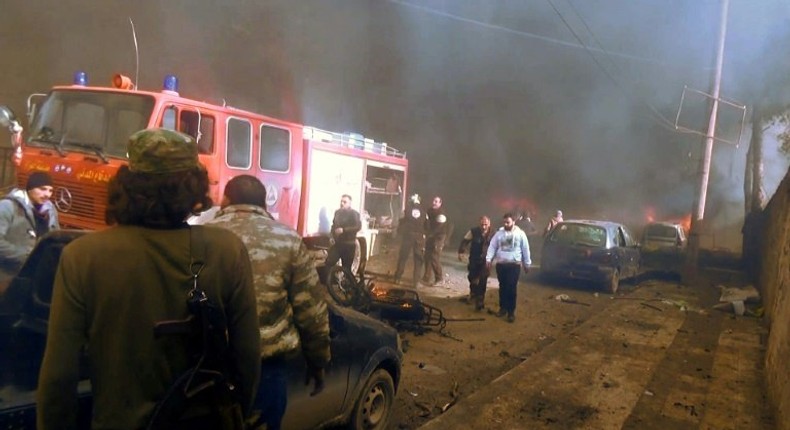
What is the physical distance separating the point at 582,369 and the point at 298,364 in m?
4.02

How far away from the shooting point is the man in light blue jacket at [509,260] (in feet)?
26.9

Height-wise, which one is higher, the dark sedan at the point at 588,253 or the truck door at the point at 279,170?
the truck door at the point at 279,170

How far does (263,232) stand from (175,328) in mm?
977

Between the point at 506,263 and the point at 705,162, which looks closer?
the point at 506,263

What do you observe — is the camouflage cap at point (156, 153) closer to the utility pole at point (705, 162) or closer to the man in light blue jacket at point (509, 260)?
the man in light blue jacket at point (509, 260)

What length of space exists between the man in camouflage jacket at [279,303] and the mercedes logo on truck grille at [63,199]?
13.3ft

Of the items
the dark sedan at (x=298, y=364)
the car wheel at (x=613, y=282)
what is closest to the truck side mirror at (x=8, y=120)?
the dark sedan at (x=298, y=364)

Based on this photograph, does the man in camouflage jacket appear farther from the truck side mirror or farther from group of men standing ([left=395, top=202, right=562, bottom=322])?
group of men standing ([left=395, top=202, right=562, bottom=322])

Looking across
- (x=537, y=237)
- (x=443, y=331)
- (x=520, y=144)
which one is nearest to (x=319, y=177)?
(x=443, y=331)

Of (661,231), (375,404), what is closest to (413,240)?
(375,404)

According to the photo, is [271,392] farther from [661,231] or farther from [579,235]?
[661,231]

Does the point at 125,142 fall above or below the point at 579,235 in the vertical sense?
above

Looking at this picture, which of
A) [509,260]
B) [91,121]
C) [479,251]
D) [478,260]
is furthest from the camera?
[479,251]

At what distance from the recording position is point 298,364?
288 cm
